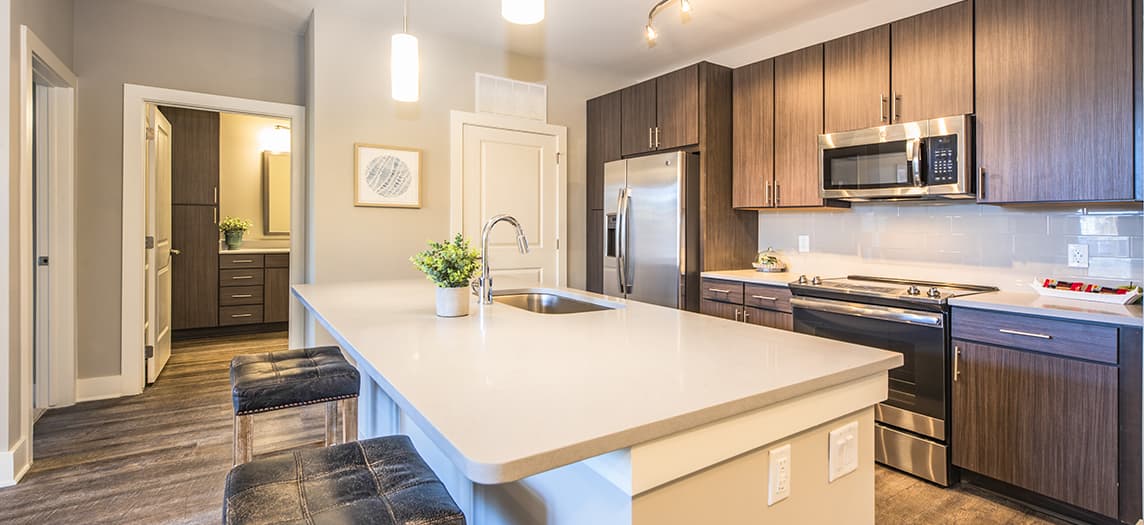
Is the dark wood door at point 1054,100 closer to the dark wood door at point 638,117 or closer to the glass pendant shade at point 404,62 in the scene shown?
the dark wood door at point 638,117

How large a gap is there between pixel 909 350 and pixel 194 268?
6.13 meters

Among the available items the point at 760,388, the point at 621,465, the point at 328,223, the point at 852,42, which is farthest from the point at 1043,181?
the point at 328,223

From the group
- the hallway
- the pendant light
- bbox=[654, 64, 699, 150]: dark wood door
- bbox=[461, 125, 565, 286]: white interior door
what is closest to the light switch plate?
the pendant light

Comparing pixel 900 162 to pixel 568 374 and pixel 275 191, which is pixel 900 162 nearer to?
pixel 568 374

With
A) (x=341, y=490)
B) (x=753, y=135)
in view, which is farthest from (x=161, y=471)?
(x=753, y=135)

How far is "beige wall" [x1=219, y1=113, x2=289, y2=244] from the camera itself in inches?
240

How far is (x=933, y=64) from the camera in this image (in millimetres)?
2703

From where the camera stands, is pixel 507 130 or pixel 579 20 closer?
pixel 579 20

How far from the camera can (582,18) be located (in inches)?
144

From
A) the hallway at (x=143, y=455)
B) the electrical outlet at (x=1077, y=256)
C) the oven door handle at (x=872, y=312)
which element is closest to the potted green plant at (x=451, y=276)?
the hallway at (x=143, y=455)

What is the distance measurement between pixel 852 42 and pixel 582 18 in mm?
1609

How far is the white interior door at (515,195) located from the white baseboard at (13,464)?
8.35 feet

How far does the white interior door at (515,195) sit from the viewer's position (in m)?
4.20

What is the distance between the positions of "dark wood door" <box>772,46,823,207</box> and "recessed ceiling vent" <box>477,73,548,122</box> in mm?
1828
